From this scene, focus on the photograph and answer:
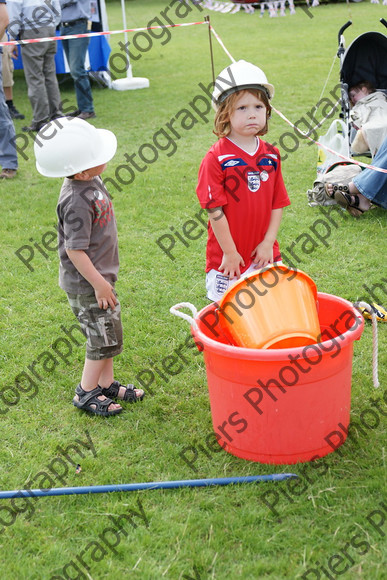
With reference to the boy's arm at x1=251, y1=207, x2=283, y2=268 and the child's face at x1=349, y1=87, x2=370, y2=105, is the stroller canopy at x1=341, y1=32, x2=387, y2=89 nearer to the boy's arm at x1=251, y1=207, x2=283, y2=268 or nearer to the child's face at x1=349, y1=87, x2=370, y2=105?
the child's face at x1=349, y1=87, x2=370, y2=105

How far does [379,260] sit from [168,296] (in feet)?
4.21

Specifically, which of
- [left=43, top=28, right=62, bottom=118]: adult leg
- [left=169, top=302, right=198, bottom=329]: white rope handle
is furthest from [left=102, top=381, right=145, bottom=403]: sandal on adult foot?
[left=43, top=28, right=62, bottom=118]: adult leg

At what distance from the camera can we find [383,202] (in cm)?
467

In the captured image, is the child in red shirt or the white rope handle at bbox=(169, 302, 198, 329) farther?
the child in red shirt

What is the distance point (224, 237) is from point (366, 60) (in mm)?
3694

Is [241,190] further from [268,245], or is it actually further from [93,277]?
[93,277]

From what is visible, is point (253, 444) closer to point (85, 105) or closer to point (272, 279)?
point (272, 279)

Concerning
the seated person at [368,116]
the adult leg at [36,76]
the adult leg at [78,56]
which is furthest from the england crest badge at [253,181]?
the adult leg at [78,56]

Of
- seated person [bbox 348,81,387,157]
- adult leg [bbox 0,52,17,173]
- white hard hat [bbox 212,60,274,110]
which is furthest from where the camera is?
adult leg [bbox 0,52,17,173]

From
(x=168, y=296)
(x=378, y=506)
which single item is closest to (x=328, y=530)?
(x=378, y=506)

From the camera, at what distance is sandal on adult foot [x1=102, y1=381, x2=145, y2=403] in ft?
9.73

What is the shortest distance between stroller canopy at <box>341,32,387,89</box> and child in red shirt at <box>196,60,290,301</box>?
3.28 m

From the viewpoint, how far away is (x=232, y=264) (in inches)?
107

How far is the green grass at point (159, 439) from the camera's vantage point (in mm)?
2105
